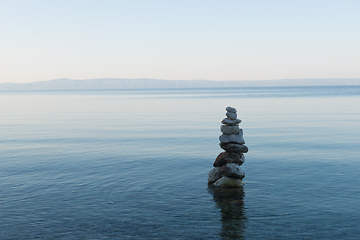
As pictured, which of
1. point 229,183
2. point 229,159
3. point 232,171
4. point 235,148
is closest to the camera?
point 229,183

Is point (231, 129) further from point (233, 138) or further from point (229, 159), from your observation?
point (229, 159)

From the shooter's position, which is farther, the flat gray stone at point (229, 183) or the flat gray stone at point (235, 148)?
the flat gray stone at point (235, 148)

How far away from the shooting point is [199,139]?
32656 millimetres

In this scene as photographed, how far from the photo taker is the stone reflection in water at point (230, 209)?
465 inches

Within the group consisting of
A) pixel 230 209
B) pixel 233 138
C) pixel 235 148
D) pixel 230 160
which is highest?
pixel 233 138

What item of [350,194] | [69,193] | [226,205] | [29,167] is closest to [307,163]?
[350,194]

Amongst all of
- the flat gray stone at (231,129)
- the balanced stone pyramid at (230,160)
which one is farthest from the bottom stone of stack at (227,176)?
the flat gray stone at (231,129)

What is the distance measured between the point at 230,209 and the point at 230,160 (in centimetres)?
479

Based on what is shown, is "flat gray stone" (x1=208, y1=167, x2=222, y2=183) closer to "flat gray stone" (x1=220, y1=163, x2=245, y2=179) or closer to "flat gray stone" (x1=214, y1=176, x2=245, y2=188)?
"flat gray stone" (x1=220, y1=163, x2=245, y2=179)

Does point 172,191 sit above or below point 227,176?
below

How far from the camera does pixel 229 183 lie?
A: 57.2 ft

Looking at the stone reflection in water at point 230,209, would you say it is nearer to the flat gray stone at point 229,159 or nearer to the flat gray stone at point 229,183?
the flat gray stone at point 229,183

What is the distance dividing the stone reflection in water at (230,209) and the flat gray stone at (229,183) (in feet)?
1.06

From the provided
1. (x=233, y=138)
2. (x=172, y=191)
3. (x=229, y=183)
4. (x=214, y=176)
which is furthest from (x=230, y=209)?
(x=233, y=138)
